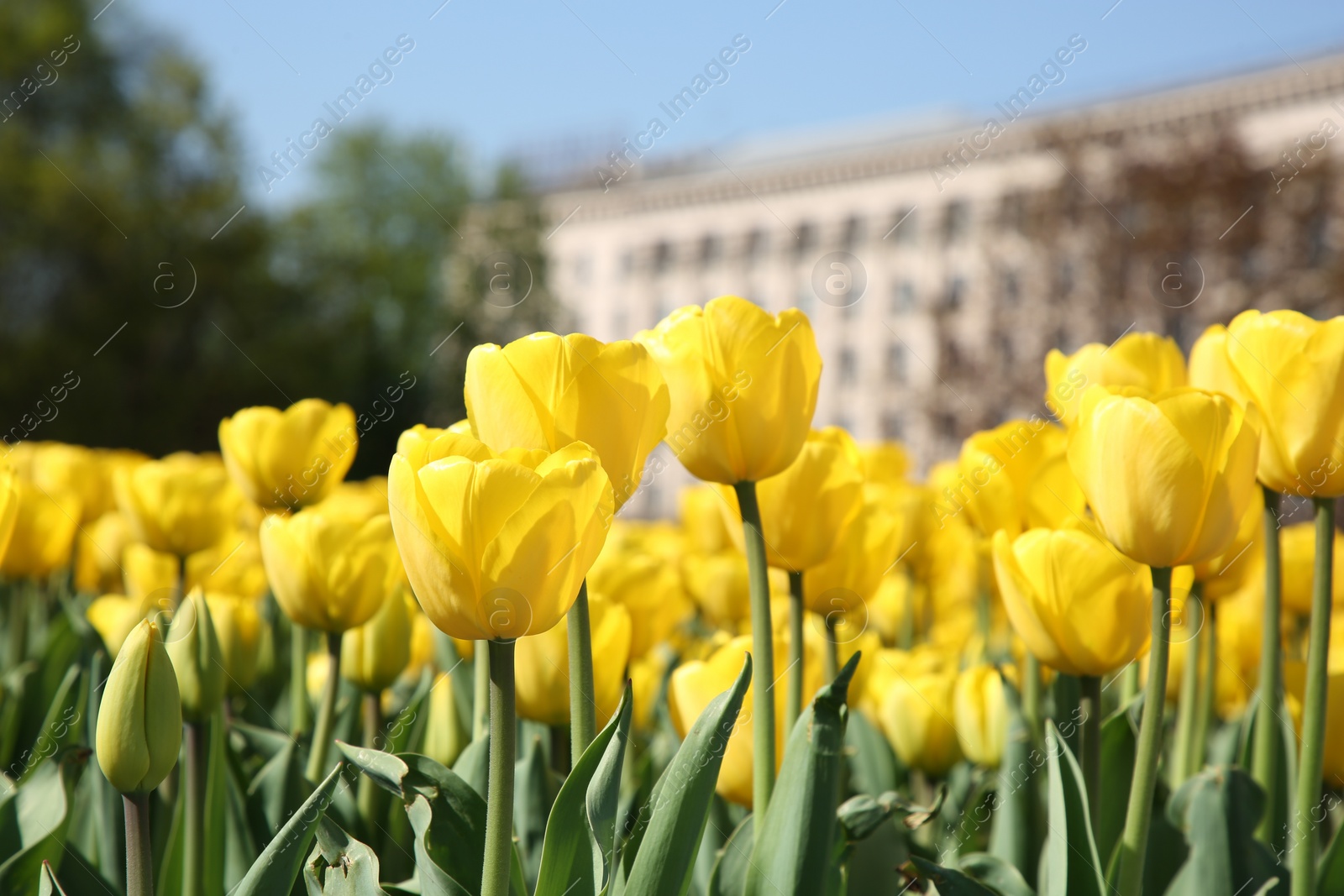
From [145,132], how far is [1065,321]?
→ 57.3 feet

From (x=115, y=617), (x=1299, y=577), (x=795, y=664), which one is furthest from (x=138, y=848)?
(x=1299, y=577)

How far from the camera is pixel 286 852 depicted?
94cm

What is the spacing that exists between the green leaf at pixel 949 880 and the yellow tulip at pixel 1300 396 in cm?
57

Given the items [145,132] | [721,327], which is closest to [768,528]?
[721,327]

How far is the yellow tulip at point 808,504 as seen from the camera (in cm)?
142

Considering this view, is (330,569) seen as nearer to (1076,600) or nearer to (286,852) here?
(286,852)

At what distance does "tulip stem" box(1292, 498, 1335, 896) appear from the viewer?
1.23 m

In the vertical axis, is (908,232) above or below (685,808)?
above

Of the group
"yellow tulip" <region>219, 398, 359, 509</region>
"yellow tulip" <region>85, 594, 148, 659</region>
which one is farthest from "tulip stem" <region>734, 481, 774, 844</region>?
"yellow tulip" <region>85, 594, 148, 659</region>

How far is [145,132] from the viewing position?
2222 cm

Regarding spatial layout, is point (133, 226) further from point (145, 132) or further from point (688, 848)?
point (688, 848)

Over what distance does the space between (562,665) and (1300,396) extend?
91cm

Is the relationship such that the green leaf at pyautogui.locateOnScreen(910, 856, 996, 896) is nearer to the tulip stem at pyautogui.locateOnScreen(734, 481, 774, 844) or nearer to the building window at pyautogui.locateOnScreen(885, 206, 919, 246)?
the tulip stem at pyautogui.locateOnScreen(734, 481, 774, 844)

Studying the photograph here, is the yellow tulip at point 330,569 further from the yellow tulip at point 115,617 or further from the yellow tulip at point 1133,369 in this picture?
the yellow tulip at point 1133,369
